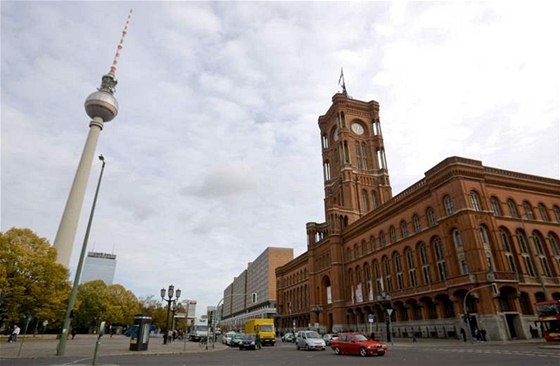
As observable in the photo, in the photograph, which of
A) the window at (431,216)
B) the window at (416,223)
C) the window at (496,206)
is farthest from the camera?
the window at (416,223)

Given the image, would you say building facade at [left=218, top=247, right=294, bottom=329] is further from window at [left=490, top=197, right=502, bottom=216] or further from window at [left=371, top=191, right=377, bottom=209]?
window at [left=490, top=197, right=502, bottom=216]

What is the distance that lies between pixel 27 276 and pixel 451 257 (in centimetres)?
4774

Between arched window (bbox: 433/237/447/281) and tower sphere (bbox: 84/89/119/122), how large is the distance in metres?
79.5

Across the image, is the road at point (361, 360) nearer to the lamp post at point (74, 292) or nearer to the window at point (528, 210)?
the lamp post at point (74, 292)

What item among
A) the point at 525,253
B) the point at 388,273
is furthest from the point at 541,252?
the point at 388,273

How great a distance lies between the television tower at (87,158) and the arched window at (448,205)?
65558 mm

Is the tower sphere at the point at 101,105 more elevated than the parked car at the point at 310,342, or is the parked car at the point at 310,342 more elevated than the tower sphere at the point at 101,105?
the tower sphere at the point at 101,105

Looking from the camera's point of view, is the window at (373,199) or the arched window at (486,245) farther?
the window at (373,199)

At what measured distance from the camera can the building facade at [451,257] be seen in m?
33.5

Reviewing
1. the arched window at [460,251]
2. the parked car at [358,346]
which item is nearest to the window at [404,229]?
the arched window at [460,251]

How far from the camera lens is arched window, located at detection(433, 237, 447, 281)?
38906mm

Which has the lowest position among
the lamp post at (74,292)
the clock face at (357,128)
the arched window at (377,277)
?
the lamp post at (74,292)

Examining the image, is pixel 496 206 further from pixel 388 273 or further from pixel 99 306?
pixel 99 306

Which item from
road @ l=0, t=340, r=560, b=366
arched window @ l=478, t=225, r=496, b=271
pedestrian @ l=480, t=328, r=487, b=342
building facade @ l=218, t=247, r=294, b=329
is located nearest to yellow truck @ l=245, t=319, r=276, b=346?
road @ l=0, t=340, r=560, b=366
